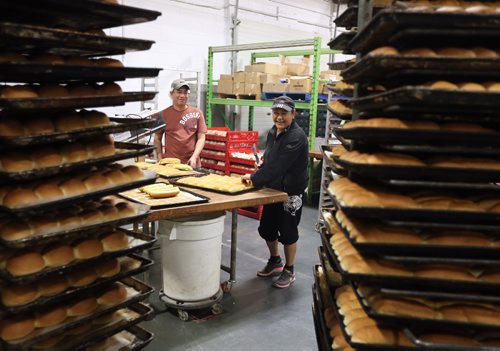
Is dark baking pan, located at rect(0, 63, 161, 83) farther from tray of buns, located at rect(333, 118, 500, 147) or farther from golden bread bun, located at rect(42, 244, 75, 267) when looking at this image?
tray of buns, located at rect(333, 118, 500, 147)

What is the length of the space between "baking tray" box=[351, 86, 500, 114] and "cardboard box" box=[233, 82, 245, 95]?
18.8 feet

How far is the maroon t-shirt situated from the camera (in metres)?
4.49

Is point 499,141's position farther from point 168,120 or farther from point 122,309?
point 168,120

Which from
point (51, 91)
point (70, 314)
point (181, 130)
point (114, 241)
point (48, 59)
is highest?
point (48, 59)

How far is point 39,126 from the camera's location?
1.39 meters

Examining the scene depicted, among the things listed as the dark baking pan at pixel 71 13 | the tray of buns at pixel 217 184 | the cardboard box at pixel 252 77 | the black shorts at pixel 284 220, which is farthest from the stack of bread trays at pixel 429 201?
the cardboard box at pixel 252 77

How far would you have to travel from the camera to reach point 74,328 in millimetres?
1510

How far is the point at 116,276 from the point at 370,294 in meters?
0.97

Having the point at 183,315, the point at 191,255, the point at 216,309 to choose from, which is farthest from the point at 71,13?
the point at 216,309

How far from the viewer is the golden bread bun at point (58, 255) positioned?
1.41 metres

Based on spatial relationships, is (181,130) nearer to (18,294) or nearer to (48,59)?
(48,59)

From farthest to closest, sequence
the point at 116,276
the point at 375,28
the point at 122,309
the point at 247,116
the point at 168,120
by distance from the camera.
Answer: the point at 247,116
the point at 168,120
the point at 122,309
the point at 116,276
the point at 375,28

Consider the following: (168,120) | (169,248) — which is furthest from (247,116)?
(169,248)

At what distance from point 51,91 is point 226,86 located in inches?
227
